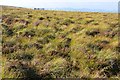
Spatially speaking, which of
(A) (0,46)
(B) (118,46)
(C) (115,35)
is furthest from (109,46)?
(A) (0,46)

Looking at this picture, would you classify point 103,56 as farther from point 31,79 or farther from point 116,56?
point 31,79

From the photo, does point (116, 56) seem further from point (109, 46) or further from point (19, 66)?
point (19, 66)

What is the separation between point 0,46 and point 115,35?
6130 millimetres

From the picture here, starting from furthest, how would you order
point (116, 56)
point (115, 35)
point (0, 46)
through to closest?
1. point (115, 35)
2. point (0, 46)
3. point (116, 56)

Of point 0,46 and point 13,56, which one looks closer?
point 13,56

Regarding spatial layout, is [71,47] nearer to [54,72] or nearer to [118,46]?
[118,46]

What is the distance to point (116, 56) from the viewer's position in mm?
9758

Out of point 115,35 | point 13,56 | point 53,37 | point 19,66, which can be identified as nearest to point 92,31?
point 115,35

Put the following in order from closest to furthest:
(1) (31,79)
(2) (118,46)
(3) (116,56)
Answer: (1) (31,79), (3) (116,56), (2) (118,46)

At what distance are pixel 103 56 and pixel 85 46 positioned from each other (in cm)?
151

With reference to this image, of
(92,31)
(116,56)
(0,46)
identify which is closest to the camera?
(116,56)

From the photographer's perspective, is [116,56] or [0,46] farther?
[0,46]

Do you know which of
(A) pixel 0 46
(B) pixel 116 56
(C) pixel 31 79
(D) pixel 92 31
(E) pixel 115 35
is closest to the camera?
(C) pixel 31 79

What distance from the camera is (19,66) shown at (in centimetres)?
879
